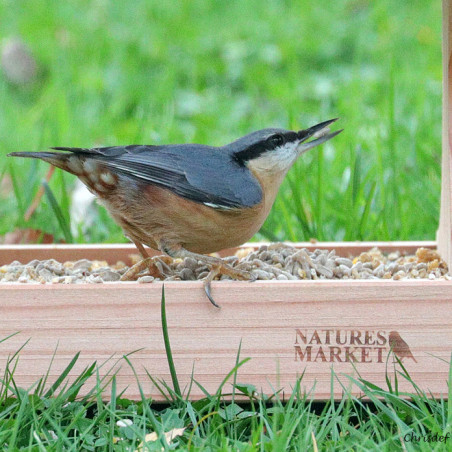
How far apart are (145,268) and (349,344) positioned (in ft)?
2.84

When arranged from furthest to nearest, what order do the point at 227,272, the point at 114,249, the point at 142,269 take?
the point at 114,249 < the point at 142,269 < the point at 227,272

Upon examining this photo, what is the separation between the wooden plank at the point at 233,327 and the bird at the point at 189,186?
0.20 metres

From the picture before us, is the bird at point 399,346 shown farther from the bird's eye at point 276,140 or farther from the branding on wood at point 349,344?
the bird's eye at point 276,140

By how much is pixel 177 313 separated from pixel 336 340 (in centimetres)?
51

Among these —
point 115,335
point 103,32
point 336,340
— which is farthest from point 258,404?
point 103,32

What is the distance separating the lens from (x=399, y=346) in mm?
2596

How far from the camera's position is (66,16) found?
7.84 metres

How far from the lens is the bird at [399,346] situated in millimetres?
2590

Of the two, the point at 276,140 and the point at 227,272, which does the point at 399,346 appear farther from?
the point at 276,140

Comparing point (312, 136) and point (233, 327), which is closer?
point (233, 327)

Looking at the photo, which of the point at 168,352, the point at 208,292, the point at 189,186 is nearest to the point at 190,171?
the point at 189,186

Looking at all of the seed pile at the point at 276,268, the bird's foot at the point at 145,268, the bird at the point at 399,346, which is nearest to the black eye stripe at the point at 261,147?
the seed pile at the point at 276,268

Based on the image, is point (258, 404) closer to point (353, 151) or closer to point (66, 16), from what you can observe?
point (353, 151)

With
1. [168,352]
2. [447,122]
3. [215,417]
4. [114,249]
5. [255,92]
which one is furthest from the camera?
[255,92]
